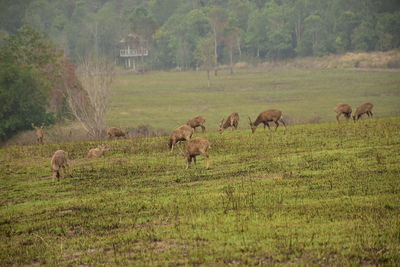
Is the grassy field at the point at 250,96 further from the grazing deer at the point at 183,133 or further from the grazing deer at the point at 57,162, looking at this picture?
the grazing deer at the point at 57,162

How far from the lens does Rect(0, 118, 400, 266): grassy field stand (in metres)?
12.0

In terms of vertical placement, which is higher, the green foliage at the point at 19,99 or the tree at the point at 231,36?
the tree at the point at 231,36

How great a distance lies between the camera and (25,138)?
52.4 meters

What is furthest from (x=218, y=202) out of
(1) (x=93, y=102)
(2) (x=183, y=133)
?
(1) (x=93, y=102)

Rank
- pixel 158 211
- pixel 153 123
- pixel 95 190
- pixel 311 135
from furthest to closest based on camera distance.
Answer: pixel 153 123 < pixel 311 135 < pixel 95 190 < pixel 158 211

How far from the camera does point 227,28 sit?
127625 mm

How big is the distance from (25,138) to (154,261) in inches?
1696

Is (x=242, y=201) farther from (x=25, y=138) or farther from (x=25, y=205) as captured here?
(x=25, y=138)

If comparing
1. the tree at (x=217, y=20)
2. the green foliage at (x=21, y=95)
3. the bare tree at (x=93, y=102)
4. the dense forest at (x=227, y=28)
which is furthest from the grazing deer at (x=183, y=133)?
the tree at (x=217, y=20)

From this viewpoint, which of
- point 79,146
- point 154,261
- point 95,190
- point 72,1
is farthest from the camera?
point 72,1

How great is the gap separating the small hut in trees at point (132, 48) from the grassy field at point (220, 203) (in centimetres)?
11164

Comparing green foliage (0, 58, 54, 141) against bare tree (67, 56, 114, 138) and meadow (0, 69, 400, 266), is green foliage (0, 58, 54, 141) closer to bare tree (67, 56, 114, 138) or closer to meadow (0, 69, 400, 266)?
bare tree (67, 56, 114, 138)

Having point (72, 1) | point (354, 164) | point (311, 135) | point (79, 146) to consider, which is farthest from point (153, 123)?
point (72, 1)

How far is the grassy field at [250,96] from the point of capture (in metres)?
64.2
